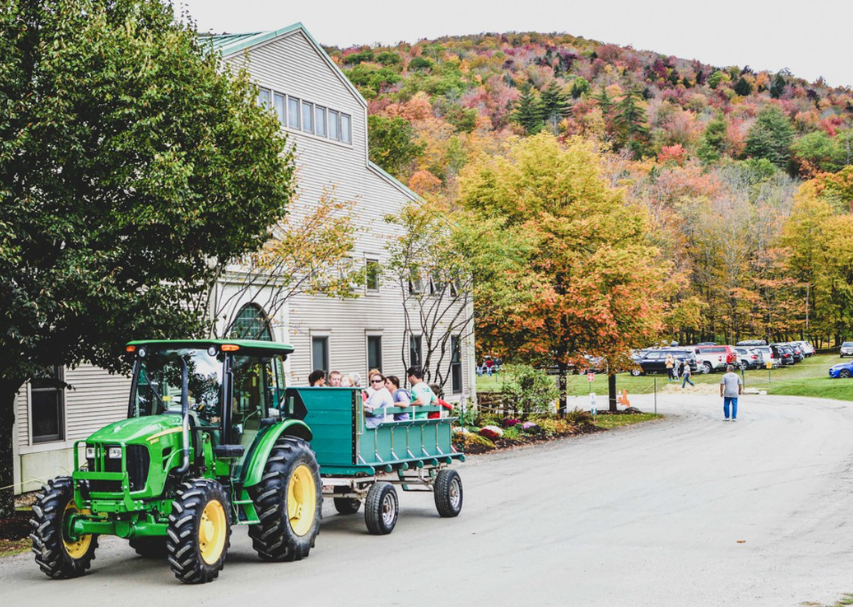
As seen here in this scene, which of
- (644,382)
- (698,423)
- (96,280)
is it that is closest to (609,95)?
(644,382)

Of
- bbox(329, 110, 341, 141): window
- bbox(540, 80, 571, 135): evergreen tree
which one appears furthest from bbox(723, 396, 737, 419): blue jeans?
bbox(540, 80, 571, 135): evergreen tree

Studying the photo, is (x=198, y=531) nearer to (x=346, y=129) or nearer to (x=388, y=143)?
(x=346, y=129)

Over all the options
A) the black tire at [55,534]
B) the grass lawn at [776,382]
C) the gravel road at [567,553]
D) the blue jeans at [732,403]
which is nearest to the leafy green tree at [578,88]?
the grass lawn at [776,382]

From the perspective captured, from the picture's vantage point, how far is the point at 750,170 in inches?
3944

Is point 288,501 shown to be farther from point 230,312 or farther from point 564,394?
point 564,394

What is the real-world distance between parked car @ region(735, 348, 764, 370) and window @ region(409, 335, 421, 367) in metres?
38.9

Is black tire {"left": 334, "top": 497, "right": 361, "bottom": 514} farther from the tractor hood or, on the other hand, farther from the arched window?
the arched window

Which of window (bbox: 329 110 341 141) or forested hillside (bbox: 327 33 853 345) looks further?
forested hillside (bbox: 327 33 853 345)

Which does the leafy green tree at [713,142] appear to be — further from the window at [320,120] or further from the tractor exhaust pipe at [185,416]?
the tractor exhaust pipe at [185,416]

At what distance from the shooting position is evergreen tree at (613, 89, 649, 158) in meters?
128

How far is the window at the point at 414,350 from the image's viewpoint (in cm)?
3222

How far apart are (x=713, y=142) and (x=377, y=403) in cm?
12645

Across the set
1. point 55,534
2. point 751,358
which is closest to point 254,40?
point 55,534

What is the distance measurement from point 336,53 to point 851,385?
438 ft
